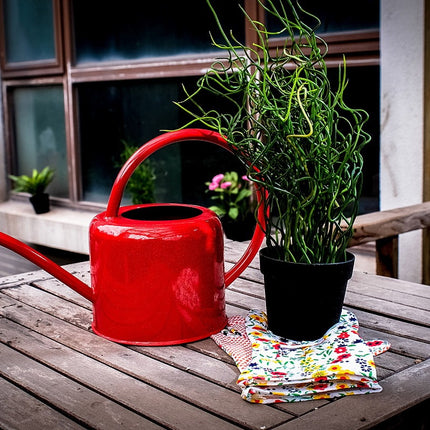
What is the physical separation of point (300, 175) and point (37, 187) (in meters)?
3.80

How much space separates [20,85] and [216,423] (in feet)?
14.3

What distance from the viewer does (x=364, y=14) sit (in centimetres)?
294

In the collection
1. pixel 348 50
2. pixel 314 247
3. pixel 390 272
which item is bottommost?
pixel 390 272

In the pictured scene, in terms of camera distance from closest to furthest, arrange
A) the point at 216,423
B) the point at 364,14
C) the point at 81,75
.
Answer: the point at 216,423, the point at 364,14, the point at 81,75

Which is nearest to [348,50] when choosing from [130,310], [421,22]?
[421,22]

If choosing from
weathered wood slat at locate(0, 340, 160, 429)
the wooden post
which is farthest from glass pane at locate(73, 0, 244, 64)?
weathered wood slat at locate(0, 340, 160, 429)

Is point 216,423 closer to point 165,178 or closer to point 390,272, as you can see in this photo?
point 390,272

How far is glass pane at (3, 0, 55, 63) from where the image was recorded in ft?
14.9

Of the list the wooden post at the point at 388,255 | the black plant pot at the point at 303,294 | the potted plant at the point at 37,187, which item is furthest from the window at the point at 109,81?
the black plant pot at the point at 303,294

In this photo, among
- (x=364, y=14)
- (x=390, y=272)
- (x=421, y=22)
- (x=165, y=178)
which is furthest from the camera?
(x=165, y=178)

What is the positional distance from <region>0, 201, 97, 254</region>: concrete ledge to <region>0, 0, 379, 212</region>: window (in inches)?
6.9

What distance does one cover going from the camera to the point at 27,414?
0.85m

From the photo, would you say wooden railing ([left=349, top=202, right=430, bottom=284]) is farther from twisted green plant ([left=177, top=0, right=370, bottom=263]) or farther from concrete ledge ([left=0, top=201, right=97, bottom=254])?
concrete ledge ([left=0, top=201, right=97, bottom=254])

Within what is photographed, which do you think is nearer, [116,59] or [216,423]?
[216,423]
